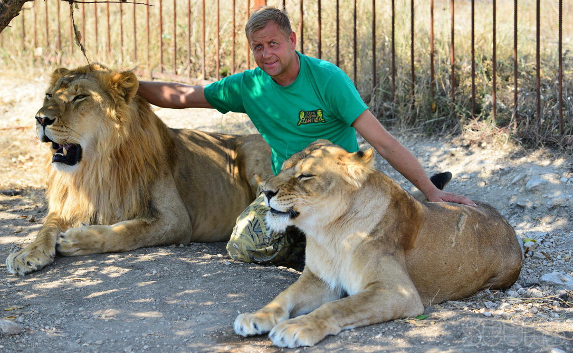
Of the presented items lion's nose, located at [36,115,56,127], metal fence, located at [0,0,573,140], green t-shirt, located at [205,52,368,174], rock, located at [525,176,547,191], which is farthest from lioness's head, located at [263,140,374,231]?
metal fence, located at [0,0,573,140]

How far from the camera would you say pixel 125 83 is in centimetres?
458

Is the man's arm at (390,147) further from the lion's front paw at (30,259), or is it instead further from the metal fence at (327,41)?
the metal fence at (327,41)

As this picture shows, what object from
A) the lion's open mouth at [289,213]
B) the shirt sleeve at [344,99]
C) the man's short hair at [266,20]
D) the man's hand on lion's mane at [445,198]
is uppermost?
the man's short hair at [266,20]

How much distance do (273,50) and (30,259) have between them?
1.88 metres

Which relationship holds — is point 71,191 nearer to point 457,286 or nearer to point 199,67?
point 457,286

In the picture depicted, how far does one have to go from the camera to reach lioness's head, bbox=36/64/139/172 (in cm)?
440

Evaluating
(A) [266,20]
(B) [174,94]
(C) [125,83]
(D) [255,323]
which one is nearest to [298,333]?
(D) [255,323]

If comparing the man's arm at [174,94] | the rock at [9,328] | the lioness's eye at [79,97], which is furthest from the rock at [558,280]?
the lioness's eye at [79,97]

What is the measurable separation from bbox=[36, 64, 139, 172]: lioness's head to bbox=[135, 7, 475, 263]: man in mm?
580

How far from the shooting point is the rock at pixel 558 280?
A: 4180 mm

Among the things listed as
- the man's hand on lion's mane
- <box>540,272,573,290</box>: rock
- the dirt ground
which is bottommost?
<box>540,272,573,290</box>: rock

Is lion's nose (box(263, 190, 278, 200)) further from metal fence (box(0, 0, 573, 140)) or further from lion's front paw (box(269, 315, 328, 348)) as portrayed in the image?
metal fence (box(0, 0, 573, 140))

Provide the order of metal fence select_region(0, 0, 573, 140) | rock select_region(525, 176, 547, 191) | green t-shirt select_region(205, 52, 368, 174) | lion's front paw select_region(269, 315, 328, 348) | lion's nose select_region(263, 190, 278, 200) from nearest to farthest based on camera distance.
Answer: lion's front paw select_region(269, 315, 328, 348) < lion's nose select_region(263, 190, 278, 200) < green t-shirt select_region(205, 52, 368, 174) < rock select_region(525, 176, 547, 191) < metal fence select_region(0, 0, 573, 140)

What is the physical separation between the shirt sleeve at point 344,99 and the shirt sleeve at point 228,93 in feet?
2.36
